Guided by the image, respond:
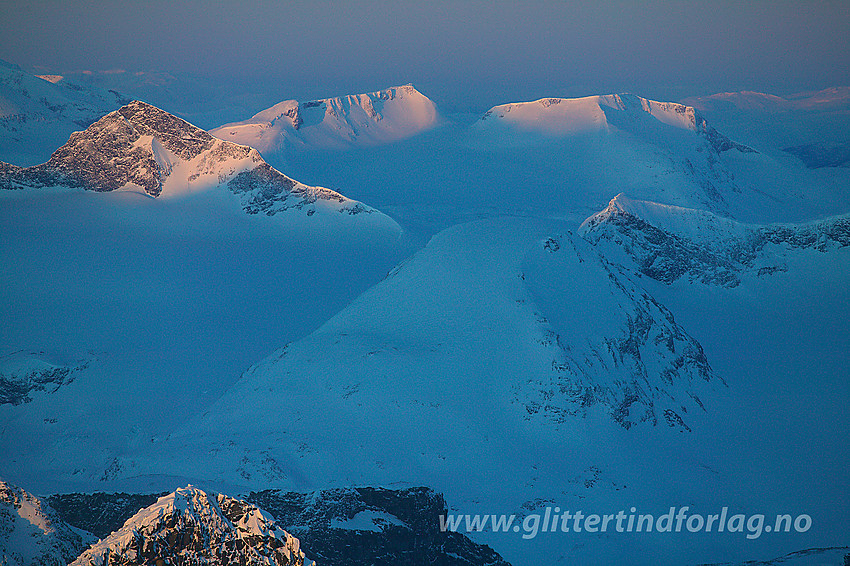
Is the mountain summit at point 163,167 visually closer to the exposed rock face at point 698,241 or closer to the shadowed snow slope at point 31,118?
the shadowed snow slope at point 31,118

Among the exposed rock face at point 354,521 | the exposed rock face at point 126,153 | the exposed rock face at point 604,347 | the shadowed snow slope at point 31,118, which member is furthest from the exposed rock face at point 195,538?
the shadowed snow slope at point 31,118

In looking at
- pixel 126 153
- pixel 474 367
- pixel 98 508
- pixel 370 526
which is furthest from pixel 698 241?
pixel 126 153

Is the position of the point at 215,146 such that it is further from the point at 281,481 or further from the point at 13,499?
the point at 13,499

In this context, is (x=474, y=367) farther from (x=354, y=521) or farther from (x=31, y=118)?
(x=31, y=118)

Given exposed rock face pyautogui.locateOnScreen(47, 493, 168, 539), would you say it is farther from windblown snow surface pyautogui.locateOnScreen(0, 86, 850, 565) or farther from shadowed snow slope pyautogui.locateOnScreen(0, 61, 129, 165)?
shadowed snow slope pyautogui.locateOnScreen(0, 61, 129, 165)

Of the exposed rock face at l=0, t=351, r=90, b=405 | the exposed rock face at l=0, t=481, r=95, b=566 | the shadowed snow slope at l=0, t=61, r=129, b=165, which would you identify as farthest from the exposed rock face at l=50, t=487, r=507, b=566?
the shadowed snow slope at l=0, t=61, r=129, b=165
